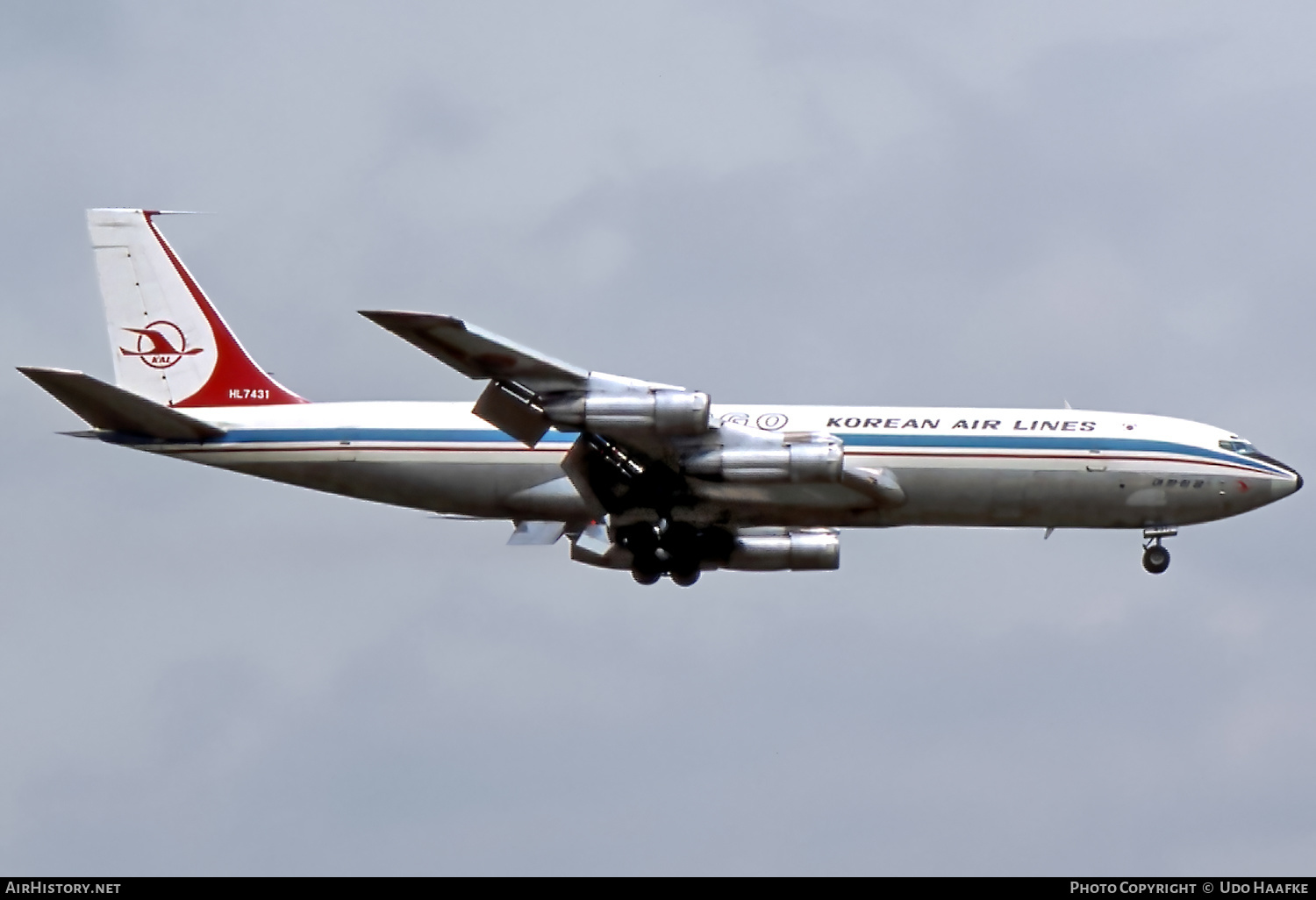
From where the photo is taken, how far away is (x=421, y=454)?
42.5 m

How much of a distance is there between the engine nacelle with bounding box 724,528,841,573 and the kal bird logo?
48.2ft

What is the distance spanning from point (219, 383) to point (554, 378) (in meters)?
11.6

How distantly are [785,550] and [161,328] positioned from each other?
16.9m

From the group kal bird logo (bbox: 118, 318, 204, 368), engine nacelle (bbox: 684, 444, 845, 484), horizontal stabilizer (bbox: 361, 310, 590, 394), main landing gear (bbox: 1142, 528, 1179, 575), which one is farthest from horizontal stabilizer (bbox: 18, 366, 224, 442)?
main landing gear (bbox: 1142, 528, 1179, 575)

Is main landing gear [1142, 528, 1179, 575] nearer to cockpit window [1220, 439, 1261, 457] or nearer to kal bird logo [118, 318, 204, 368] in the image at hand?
cockpit window [1220, 439, 1261, 457]

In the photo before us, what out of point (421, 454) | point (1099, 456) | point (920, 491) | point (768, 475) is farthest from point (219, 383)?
point (1099, 456)

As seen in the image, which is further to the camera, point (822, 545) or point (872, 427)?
point (822, 545)

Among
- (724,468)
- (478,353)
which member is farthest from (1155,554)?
(478,353)

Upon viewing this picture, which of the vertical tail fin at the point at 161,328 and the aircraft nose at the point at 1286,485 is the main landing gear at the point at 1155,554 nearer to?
the aircraft nose at the point at 1286,485

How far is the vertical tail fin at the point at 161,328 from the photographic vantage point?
4522 cm

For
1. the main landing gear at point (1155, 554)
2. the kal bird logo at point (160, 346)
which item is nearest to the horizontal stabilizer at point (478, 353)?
the kal bird logo at point (160, 346)

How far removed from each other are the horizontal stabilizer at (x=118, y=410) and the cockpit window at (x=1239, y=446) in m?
24.2

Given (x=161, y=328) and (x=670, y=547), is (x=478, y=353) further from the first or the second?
(x=161, y=328)
